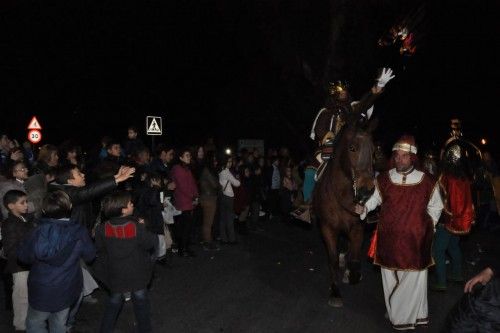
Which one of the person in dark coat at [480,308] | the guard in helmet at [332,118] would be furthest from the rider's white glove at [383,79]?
the person in dark coat at [480,308]

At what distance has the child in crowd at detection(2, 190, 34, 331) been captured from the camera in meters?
5.43

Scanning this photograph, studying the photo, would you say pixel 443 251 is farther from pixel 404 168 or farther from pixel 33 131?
pixel 33 131

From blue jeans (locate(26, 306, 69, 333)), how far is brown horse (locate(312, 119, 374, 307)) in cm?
358

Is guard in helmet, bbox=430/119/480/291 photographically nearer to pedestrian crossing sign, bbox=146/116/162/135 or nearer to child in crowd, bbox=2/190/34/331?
child in crowd, bbox=2/190/34/331

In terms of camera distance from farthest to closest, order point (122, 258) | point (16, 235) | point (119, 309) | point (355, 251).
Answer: point (355, 251) → point (16, 235) → point (119, 309) → point (122, 258)

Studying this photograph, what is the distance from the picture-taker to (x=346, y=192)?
6996mm

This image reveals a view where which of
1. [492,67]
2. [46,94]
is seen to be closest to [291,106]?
[492,67]

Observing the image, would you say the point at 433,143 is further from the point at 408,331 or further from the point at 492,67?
the point at 408,331

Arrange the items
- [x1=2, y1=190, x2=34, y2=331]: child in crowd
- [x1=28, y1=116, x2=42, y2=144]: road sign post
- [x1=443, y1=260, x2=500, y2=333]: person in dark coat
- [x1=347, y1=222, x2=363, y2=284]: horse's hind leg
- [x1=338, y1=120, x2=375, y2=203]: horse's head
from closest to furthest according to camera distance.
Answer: [x1=443, y1=260, x2=500, y2=333]: person in dark coat
[x1=2, y1=190, x2=34, y2=331]: child in crowd
[x1=338, y1=120, x2=375, y2=203]: horse's head
[x1=347, y1=222, x2=363, y2=284]: horse's hind leg
[x1=28, y1=116, x2=42, y2=144]: road sign post

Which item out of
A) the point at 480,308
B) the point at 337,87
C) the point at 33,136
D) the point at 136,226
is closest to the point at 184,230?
the point at 337,87

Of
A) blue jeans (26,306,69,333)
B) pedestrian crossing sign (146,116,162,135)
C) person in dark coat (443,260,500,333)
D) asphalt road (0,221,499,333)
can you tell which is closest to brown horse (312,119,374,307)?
asphalt road (0,221,499,333)

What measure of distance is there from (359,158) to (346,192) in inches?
29.2

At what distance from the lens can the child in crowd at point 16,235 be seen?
5.43 m

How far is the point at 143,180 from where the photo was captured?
8273 millimetres
